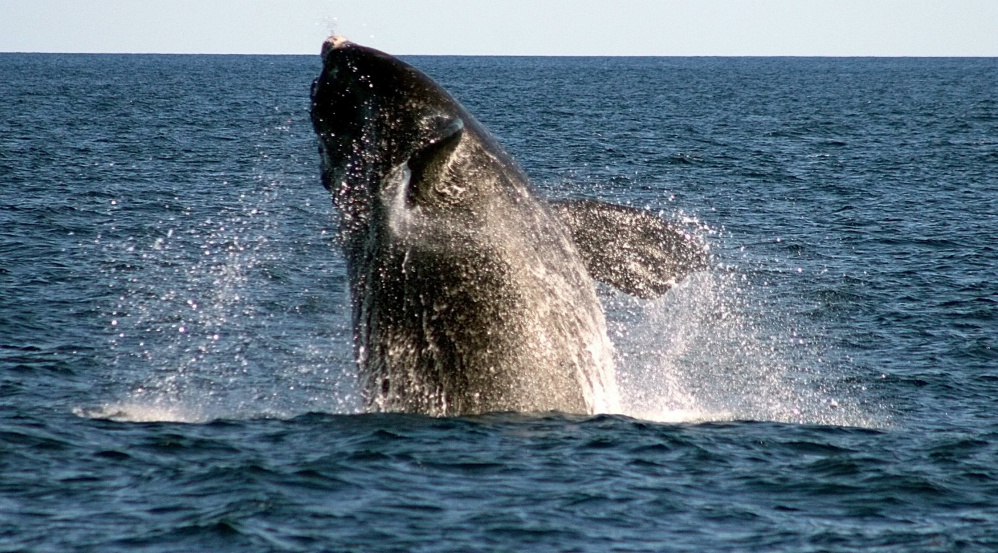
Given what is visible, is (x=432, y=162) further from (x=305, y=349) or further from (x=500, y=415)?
(x=305, y=349)

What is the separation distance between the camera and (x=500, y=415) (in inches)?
527

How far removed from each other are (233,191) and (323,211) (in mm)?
6727

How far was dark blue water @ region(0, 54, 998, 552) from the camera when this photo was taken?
11.8 metres

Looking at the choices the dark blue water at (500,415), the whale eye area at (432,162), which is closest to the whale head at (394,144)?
the whale eye area at (432,162)

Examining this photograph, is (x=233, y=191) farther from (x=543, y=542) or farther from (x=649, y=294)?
(x=543, y=542)

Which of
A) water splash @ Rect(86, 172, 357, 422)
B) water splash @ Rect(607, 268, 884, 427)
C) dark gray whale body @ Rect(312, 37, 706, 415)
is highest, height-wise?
dark gray whale body @ Rect(312, 37, 706, 415)

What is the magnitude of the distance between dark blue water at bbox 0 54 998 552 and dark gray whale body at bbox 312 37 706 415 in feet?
1.62

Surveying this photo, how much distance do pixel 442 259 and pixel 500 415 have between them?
67.5 inches

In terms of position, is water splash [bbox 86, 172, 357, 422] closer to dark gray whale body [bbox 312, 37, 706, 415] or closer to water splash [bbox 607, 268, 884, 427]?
dark gray whale body [bbox 312, 37, 706, 415]

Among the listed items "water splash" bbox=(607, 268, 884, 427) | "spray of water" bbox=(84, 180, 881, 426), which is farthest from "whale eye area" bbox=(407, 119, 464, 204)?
"water splash" bbox=(607, 268, 884, 427)

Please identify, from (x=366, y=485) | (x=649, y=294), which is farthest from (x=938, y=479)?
(x=366, y=485)

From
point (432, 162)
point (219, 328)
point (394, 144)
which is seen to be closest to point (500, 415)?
point (432, 162)

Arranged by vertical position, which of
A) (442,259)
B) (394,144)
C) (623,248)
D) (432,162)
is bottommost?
(442,259)

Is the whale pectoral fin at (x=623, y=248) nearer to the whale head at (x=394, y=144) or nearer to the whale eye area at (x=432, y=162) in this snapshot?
the whale head at (x=394, y=144)
